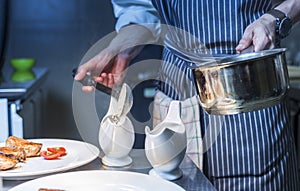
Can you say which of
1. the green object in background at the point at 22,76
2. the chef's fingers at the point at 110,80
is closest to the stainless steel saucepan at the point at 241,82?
the chef's fingers at the point at 110,80

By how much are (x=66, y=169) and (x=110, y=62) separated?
0.31m

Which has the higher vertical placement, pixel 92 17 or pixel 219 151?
pixel 92 17

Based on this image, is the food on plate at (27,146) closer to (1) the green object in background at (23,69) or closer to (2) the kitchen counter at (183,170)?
(2) the kitchen counter at (183,170)

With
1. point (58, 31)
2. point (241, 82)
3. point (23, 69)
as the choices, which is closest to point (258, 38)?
point (241, 82)

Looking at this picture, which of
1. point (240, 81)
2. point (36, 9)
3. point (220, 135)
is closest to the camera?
Result: point (240, 81)

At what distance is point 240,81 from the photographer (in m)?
0.68

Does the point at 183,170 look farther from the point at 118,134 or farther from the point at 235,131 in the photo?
the point at 235,131

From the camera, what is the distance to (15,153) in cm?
78

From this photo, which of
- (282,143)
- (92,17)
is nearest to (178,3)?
(282,143)

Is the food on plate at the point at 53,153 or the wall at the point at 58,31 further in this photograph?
the wall at the point at 58,31

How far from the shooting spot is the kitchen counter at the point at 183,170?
706mm

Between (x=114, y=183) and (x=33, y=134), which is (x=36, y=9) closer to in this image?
(x=33, y=134)

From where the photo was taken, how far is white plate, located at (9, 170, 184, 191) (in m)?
0.68

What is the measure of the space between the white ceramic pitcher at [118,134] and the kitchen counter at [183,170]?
16mm
